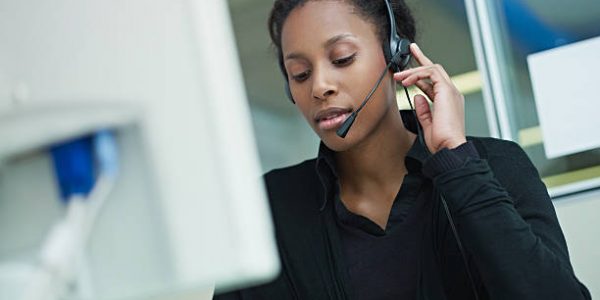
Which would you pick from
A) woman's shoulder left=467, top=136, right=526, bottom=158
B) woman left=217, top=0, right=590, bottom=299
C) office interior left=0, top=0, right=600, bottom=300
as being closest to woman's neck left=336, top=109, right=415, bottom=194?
woman left=217, top=0, right=590, bottom=299

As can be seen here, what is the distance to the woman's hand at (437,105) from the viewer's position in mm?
1168

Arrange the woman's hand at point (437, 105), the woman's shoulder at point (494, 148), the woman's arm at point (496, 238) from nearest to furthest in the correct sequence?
the woman's arm at point (496, 238), the woman's hand at point (437, 105), the woman's shoulder at point (494, 148)

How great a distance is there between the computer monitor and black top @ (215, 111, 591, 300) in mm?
657

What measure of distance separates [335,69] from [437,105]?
0.58 ft

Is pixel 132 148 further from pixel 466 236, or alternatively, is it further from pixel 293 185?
pixel 293 185

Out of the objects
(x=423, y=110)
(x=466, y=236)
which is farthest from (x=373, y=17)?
(x=466, y=236)

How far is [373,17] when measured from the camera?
1.32 m

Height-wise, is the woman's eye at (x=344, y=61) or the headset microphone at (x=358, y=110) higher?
the woman's eye at (x=344, y=61)

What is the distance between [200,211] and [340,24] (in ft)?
→ 2.81

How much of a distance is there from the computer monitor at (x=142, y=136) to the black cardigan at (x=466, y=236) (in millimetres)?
656

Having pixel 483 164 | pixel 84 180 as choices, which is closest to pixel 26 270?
pixel 84 180

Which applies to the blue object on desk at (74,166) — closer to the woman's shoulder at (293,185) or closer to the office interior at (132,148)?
the office interior at (132,148)

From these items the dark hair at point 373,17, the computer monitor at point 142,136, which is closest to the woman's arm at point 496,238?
the dark hair at point 373,17

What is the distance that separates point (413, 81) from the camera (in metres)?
1.24
